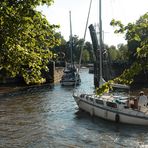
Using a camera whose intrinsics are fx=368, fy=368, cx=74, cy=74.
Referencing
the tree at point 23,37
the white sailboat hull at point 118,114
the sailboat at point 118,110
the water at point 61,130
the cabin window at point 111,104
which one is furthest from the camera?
the cabin window at point 111,104

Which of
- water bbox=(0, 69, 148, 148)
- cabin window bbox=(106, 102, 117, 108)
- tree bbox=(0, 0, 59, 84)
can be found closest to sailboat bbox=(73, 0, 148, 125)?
cabin window bbox=(106, 102, 117, 108)

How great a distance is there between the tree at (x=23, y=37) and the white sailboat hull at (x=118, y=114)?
726 inches

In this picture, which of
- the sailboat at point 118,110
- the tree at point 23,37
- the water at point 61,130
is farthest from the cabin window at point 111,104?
the tree at point 23,37

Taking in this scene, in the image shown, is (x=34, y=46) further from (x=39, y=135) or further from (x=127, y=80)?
(x=39, y=135)

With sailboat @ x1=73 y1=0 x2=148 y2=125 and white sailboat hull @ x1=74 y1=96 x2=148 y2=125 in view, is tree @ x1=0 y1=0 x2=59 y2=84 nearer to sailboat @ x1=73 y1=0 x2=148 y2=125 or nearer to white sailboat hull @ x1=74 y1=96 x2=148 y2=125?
sailboat @ x1=73 y1=0 x2=148 y2=125

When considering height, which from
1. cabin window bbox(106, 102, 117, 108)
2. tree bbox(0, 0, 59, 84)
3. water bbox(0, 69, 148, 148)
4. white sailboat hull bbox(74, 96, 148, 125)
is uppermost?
tree bbox(0, 0, 59, 84)

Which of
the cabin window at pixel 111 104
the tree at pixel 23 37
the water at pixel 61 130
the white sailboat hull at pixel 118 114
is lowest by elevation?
the water at pixel 61 130

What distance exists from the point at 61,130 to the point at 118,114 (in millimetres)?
5148

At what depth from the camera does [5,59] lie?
1062 centimetres

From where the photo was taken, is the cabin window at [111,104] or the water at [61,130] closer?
the water at [61,130]

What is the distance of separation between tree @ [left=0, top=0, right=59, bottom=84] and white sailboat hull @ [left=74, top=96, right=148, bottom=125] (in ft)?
60.5

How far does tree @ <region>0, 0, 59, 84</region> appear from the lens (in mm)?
10117

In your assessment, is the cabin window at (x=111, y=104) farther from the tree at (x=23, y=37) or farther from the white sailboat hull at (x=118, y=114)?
the tree at (x=23, y=37)

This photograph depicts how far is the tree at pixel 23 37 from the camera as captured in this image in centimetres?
1012
